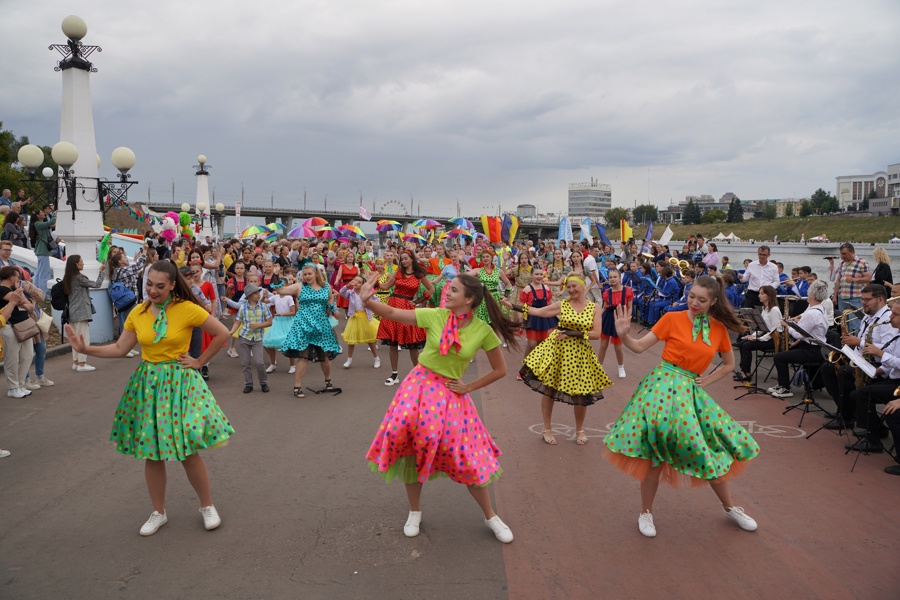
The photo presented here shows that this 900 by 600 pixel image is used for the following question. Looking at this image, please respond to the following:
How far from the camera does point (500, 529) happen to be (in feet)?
14.6

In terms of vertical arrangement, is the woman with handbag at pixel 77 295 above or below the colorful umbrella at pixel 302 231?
below

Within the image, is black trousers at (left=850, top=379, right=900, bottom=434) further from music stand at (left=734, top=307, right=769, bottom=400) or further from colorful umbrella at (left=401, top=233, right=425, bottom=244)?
colorful umbrella at (left=401, top=233, right=425, bottom=244)

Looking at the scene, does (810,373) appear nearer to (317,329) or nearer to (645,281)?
(317,329)

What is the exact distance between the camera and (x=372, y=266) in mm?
13125

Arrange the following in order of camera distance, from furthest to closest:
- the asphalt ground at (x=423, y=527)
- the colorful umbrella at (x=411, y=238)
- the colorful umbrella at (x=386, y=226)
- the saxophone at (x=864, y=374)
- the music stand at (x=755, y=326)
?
the colorful umbrella at (x=386, y=226) < the colorful umbrella at (x=411, y=238) < the music stand at (x=755, y=326) < the saxophone at (x=864, y=374) < the asphalt ground at (x=423, y=527)

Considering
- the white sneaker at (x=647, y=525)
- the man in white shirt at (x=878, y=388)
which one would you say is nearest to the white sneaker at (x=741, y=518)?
the white sneaker at (x=647, y=525)

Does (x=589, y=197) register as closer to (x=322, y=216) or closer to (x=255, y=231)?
(x=322, y=216)

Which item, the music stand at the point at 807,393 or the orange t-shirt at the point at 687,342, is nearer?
the orange t-shirt at the point at 687,342

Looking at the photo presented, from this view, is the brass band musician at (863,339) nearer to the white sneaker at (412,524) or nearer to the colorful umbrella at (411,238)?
the white sneaker at (412,524)

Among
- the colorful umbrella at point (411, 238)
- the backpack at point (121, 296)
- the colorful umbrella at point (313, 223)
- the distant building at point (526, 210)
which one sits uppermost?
the distant building at point (526, 210)

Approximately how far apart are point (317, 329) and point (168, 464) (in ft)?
9.96

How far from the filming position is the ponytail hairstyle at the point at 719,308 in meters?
4.57

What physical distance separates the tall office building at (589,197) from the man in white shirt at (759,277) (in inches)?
6930

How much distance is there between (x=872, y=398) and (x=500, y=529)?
Result: 4552 mm
